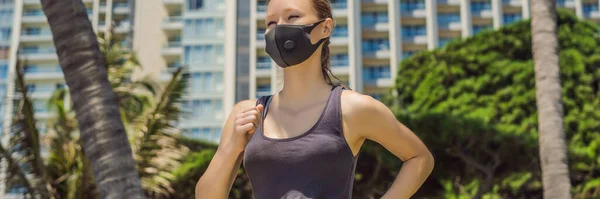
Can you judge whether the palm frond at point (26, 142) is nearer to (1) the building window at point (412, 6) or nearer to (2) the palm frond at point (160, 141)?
(2) the palm frond at point (160, 141)

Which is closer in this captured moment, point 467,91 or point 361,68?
point 467,91

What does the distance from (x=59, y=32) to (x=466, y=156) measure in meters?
17.9

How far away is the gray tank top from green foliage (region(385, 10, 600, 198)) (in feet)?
63.2

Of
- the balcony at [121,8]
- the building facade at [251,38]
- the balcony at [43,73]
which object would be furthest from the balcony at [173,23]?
the balcony at [43,73]

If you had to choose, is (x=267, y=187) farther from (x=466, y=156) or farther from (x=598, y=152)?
(x=598, y=152)

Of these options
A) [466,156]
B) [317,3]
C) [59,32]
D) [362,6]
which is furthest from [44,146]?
[362,6]

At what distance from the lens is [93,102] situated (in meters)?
6.28

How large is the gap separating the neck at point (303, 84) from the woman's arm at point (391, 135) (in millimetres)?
112

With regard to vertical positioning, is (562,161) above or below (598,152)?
above

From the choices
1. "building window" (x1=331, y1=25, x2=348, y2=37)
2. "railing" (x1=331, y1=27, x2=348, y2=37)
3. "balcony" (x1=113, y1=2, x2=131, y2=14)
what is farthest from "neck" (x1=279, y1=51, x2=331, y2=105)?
"balcony" (x1=113, y1=2, x2=131, y2=14)

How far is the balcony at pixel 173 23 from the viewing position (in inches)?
2311

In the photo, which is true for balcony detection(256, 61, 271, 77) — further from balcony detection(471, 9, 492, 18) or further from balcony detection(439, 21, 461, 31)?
balcony detection(471, 9, 492, 18)

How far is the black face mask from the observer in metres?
2.53

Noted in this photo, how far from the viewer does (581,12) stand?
5756 cm
